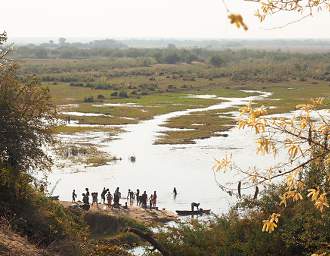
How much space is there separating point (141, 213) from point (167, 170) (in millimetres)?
11672

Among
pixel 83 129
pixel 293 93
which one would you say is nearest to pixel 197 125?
pixel 83 129

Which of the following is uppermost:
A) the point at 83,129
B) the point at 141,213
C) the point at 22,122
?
the point at 22,122

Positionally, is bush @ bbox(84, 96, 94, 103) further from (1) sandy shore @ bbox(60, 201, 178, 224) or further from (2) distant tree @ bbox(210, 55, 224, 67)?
(2) distant tree @ bbox(210, 55, 224, 67)

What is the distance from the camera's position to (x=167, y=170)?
41.8m

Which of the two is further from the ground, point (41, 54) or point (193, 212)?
point (41, 54)

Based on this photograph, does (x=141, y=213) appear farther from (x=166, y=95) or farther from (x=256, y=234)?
(x=166, y=95)

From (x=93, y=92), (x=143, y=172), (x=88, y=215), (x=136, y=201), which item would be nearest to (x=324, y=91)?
(x=93, y=92)

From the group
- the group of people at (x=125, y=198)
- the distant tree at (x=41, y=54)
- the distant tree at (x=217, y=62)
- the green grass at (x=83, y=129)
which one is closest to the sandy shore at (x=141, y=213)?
the group of people at (x=125, y=198)

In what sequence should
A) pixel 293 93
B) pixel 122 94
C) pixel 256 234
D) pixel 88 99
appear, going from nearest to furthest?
pixel 256 234, pixel 88 99, pixel 122 94, pixel 293 93

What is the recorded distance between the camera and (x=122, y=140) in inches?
2046

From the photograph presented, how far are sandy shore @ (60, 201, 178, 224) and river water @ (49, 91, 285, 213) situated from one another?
2087 mm

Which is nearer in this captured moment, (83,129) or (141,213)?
(141,213)

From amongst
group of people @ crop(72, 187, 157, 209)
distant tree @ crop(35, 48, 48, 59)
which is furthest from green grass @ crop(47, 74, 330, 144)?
distant tree @ crop(35, 48, 48, 59)

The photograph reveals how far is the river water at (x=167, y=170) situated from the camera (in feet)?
117
